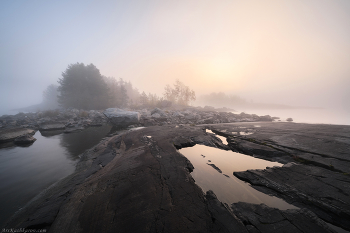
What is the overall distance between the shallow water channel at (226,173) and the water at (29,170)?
16.1ft

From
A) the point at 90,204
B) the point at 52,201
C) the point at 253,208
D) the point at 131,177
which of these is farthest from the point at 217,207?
the point at 52,201

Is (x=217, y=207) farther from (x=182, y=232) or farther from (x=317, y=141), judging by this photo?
(x=317, y=141)

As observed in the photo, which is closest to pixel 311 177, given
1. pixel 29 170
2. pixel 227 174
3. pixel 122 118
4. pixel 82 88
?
pixel 227 174

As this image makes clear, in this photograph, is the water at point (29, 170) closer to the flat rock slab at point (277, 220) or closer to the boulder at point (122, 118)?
the flat rock slab at point (277, 220)

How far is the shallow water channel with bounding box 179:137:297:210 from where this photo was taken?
116 inches

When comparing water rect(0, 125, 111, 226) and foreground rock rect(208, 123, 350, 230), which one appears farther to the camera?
water rect(0, 125, 111, 226)

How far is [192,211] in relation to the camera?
2.38 metres

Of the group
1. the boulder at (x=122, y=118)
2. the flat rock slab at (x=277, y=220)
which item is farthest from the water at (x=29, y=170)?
the boulder at (x=122, y=118)

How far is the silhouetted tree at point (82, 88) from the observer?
94.3ft

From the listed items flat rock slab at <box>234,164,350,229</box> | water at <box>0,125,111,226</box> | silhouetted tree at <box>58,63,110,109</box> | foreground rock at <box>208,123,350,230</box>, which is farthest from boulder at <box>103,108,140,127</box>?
silhouetted tree at <box>58,63,110,109</box>

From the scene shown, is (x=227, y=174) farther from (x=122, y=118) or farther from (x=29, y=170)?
(x=122, y=118)

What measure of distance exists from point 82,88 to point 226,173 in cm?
3624

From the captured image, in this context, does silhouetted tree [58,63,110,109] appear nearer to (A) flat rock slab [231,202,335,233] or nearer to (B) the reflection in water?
(B) the reflection in water

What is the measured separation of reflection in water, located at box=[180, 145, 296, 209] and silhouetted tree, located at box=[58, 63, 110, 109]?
104 ft
